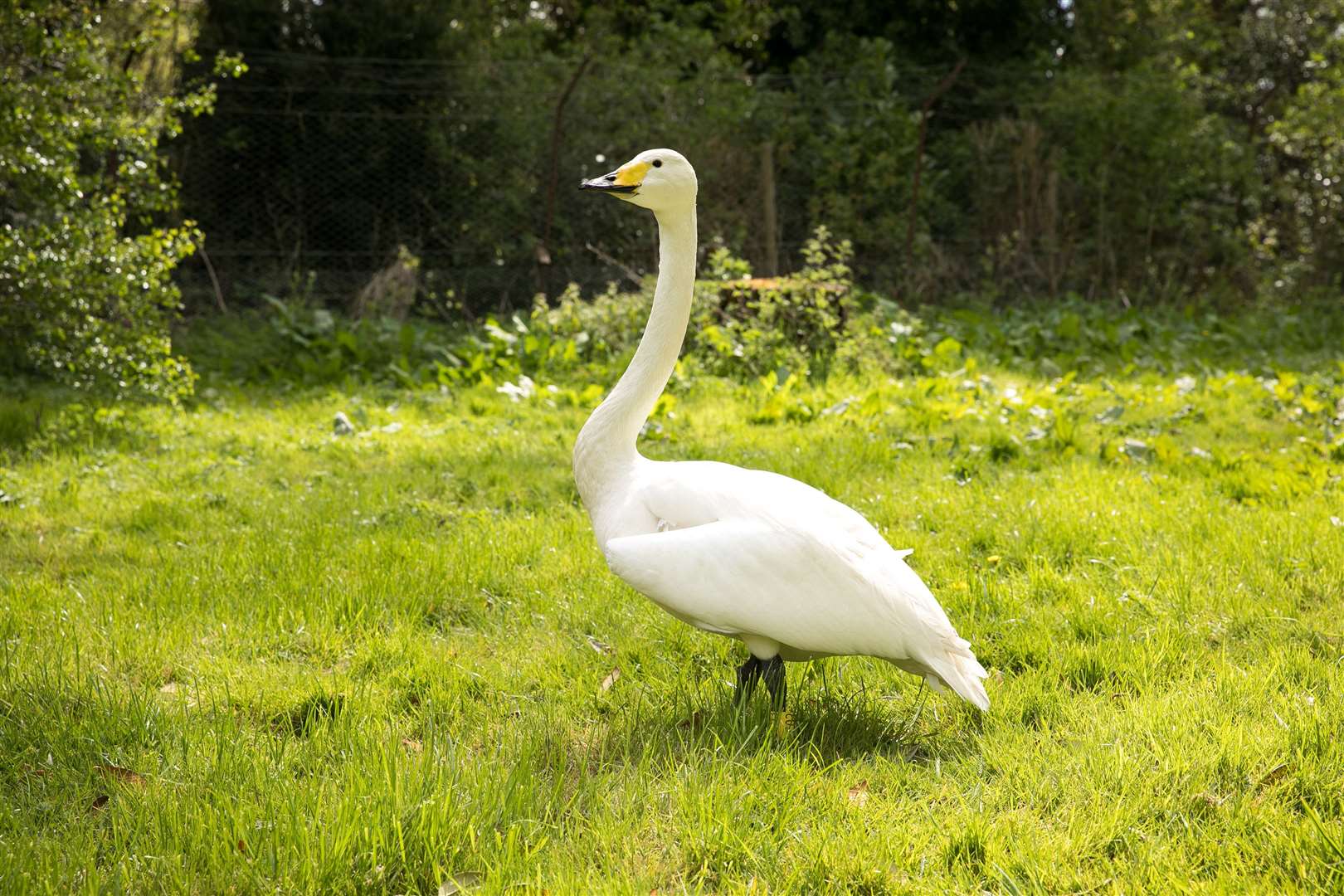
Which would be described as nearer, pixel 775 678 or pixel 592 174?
pixel 775 678

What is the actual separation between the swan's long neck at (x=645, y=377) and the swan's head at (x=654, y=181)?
7cm

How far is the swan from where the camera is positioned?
9.50ft

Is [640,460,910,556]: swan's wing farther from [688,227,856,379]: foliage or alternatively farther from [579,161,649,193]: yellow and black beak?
[688,227,856,379]: foliage

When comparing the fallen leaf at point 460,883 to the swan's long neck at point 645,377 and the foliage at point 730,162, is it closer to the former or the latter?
the swan's long neck at point 645,377

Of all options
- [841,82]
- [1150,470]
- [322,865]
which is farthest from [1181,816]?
[841,82]

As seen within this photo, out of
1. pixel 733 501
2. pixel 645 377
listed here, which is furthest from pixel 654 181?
pixel 733 501

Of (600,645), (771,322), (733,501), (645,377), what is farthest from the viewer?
(771,322)

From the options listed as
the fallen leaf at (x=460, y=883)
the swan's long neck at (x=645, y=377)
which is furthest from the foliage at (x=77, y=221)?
the fallen leaf at (x=460, y=883)

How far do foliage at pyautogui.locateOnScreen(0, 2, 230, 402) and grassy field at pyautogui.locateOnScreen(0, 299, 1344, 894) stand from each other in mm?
531

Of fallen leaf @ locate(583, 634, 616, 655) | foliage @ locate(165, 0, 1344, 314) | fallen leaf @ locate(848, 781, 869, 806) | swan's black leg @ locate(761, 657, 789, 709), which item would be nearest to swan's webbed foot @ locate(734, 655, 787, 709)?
swan's black leg @ locate(761, 657, 789, 709)

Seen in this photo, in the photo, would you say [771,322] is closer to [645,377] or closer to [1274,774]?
[645,377]

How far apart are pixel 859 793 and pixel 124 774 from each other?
1.75 meters

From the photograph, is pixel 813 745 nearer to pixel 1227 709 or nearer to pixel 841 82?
pixel 1227 709

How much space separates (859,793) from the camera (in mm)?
2754
